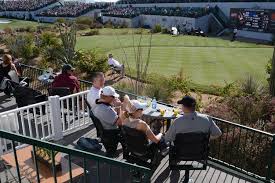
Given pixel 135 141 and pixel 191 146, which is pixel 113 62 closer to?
pixel 135 141

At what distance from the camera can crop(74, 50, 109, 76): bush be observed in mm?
15508

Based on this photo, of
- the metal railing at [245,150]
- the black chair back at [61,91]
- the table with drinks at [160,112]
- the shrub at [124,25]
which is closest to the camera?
the table with drinks at [160,112]

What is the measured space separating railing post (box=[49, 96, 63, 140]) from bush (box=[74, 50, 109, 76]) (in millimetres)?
8290

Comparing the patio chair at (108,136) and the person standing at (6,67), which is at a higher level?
the person standing at (6,67)

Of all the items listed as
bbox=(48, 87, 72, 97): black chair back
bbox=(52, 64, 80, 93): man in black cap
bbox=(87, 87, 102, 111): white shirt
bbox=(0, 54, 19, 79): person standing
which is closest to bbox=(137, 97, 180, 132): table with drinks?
bbox=(87, 87, 102, 111): white shirt

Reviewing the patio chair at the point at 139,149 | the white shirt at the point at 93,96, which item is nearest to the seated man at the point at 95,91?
the white shirt at the point at 93,96

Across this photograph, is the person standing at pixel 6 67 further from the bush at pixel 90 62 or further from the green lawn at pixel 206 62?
the green lawn at pixel 206 62

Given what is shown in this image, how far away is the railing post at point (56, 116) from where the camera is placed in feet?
23.2

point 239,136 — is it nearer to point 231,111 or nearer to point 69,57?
point 231,111

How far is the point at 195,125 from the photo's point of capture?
16.7 feet

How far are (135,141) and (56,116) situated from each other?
9.11ft

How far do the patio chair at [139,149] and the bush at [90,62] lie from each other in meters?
10.5

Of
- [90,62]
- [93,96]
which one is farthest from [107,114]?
[90,62]

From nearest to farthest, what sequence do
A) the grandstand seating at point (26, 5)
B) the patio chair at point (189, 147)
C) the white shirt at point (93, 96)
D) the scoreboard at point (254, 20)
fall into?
the patio chair at point (189, 147)
the white shirt at point (93, 96)
the scoreboard at point (254, 20)
the grandstand seating at point (26, 5)
